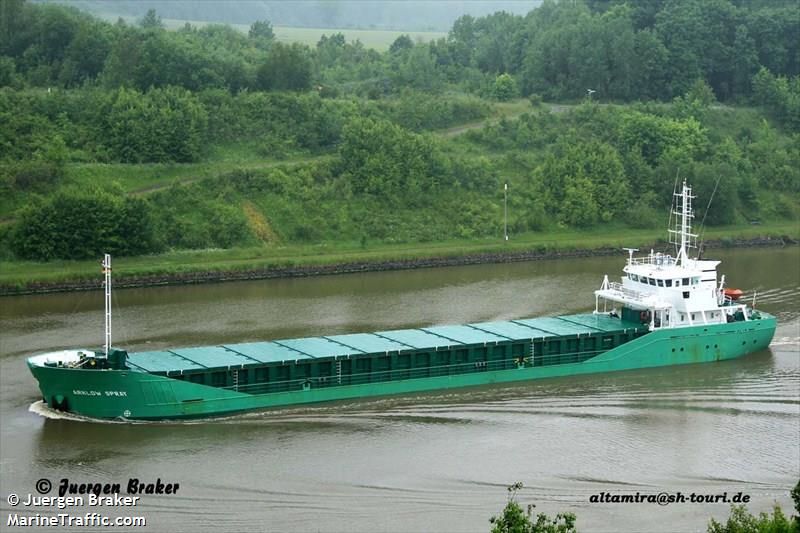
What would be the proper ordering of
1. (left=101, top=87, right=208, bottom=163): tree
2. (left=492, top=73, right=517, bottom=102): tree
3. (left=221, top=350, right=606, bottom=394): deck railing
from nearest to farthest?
(left=221, top=350, right=606, bottom=394): deck railing < (left=101, top=87, right=208, bottom=163): tree < (left=492, top=73, right=517, bottom=102): tree

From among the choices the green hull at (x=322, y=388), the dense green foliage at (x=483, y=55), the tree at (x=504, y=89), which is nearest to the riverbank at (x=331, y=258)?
the green hull at (x=322, y=388)

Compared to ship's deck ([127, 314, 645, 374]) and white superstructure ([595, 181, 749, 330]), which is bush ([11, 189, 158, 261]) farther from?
white superstructure ([595, 181, 749, 330])

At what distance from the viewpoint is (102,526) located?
29.4m

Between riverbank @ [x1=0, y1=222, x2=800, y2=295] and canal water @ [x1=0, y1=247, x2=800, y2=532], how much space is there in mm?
5705

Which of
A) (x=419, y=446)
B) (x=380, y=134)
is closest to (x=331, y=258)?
(x=380, y=134)

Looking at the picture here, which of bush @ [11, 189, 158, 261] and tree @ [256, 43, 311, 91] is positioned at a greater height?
tree @ [256, 43, 311, 91]

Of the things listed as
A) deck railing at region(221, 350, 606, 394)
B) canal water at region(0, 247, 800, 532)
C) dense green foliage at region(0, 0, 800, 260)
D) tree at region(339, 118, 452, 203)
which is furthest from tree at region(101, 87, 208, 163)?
deck railing at region(221, 350, 606, 394)

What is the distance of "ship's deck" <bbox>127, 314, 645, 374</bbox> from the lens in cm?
3803

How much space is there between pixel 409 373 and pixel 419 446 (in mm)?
5575

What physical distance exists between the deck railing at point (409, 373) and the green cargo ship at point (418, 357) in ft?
0.11

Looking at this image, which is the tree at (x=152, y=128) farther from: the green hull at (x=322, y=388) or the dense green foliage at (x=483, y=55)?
the green hull at (x=322, y=388)

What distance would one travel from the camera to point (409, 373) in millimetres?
40094

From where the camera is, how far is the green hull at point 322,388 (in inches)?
1411

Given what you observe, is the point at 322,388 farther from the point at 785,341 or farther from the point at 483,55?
the point at 483,55
